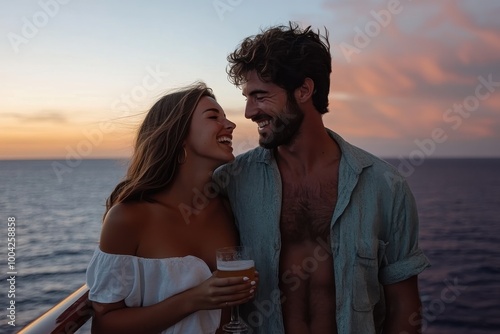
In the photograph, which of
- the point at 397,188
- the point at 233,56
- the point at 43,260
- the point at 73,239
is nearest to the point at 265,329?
the point at 397,188

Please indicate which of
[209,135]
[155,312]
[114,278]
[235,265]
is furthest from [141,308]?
[209,135]

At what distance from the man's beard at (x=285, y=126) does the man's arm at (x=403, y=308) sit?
107 cm

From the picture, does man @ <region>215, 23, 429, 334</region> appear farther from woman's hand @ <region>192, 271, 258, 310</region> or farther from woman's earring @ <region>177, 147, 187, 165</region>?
woman's hand @ <region>192, 271, 258, 310</region>

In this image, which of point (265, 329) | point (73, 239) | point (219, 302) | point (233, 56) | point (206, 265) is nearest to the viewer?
point (219, 302)

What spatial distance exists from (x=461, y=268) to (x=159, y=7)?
21.6 metres

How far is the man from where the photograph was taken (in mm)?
3084

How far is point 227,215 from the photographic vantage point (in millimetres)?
3199

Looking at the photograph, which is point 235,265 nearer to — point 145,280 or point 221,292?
point 221,292

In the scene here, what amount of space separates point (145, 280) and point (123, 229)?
0.27 meters

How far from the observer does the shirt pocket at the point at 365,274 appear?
305cm

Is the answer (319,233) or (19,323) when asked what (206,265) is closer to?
(319,233)

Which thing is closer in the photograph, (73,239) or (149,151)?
(149,151)

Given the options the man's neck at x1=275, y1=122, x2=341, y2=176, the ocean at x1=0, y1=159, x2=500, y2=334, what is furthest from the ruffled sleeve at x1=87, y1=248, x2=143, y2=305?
the man's neck at x1=275, y1=122, x2=341, y2=176

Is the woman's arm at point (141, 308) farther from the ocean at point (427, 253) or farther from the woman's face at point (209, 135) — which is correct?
the ocean at point (427, 253)
